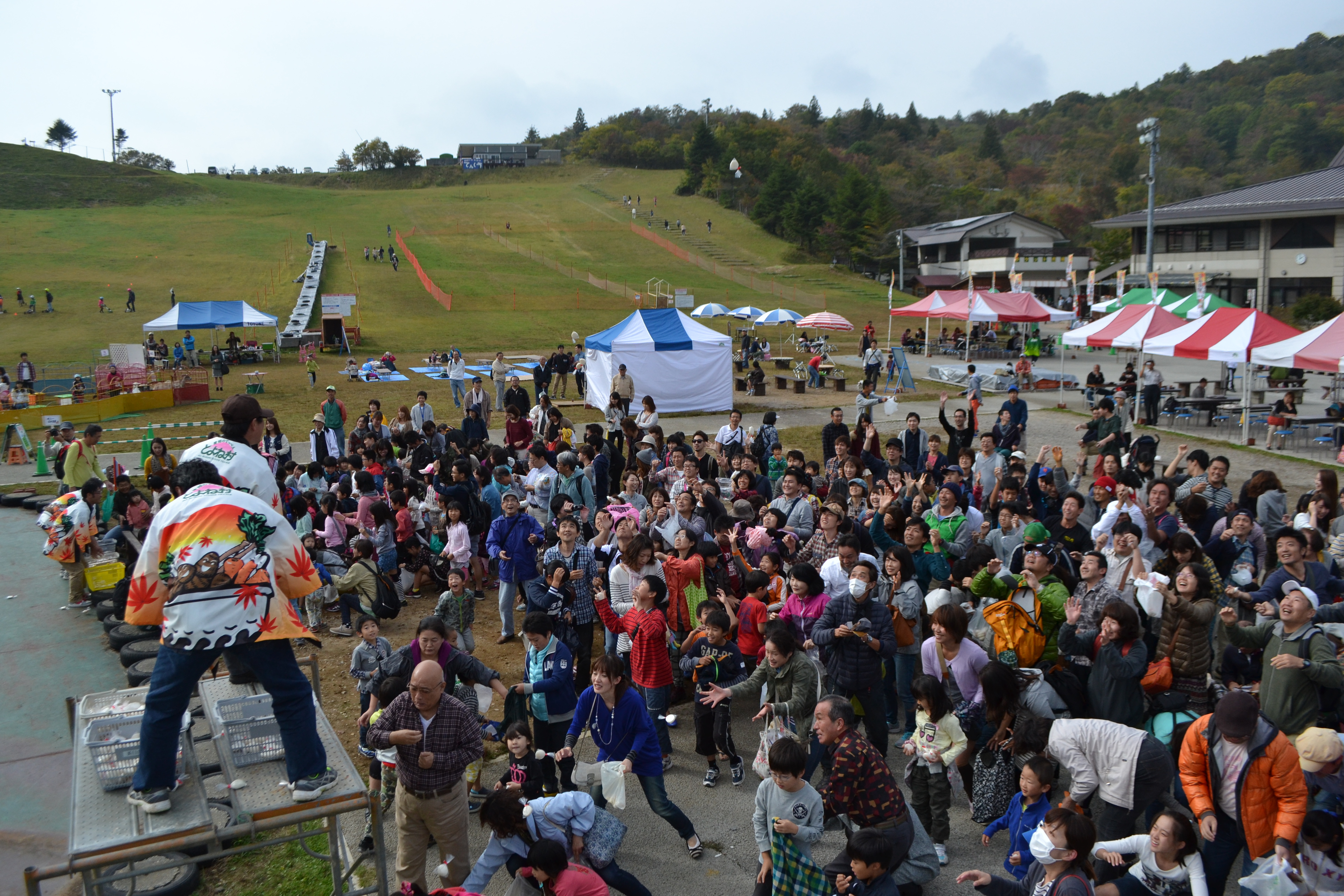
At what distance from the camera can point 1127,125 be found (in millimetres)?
101125

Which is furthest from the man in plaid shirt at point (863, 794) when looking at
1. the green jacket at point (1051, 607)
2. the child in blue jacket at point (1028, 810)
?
the green jacket at point (1051, 607)

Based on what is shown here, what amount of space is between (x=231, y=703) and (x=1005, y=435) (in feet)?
34.9

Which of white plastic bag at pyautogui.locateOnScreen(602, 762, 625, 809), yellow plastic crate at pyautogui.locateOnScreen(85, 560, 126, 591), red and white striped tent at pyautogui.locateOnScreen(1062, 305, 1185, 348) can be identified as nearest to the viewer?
white plastic bag at pyautogui.locateOnScreen(602, 762, 625, 809)

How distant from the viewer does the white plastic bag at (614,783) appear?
16.2 feet

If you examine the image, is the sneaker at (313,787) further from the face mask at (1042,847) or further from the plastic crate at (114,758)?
the face mask at (1042,847)

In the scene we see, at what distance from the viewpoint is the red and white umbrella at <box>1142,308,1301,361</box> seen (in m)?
16.0

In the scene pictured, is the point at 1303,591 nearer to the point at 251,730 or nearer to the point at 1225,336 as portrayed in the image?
the point at 251,730

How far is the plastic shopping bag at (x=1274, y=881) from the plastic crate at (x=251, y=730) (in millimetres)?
4772

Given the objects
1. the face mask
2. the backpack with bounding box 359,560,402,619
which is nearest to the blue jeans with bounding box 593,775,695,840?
the face mask

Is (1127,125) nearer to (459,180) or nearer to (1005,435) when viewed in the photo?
(459,180)

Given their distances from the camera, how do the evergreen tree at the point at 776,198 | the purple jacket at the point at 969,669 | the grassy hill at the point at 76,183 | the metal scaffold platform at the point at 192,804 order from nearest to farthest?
the metal scaffold platform at the point at 192,804 < the purple jacket at the point at 969,669 < the grassy hill at the point at 76,183 < the evergreen tree at the point at 776,198

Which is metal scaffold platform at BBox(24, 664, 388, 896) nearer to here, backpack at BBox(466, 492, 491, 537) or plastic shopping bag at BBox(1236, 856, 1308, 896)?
plastic shopping bag at BBox(1236, 856, 1308, 896)

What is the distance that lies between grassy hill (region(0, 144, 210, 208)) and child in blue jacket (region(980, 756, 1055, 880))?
3287 inches

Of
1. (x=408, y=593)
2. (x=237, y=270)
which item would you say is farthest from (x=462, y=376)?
(x=237, y=270)
